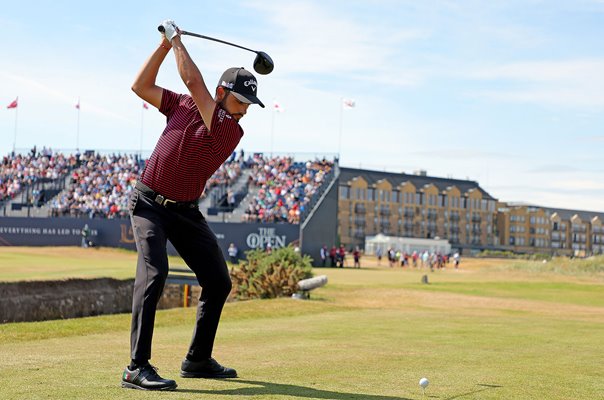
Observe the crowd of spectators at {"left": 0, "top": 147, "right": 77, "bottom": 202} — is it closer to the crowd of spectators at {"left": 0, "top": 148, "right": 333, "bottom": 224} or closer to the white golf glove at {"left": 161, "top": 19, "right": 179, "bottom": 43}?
the crowd of spectators at {"left": 0, "top": 148, "right": 333, "bottom": 224}

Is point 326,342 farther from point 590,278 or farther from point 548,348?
point 590,278

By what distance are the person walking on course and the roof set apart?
135 meters

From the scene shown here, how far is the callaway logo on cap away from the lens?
23.3 feet

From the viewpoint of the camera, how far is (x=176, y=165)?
23.2ft

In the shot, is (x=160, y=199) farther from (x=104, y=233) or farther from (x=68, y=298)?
(x=104, y=233)

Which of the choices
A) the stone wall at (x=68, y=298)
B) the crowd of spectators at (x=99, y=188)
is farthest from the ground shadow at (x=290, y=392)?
the crowd of spectators at (x=99, y=188)

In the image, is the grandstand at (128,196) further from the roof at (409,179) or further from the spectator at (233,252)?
the roof at (409,179)

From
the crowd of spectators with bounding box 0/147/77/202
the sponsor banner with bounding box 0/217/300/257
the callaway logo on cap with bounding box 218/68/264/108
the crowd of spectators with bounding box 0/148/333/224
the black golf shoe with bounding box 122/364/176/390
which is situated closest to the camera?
the black golf shoe with bounding box 122/364/176/390

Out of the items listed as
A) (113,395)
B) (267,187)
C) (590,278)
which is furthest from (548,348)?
(267,187)

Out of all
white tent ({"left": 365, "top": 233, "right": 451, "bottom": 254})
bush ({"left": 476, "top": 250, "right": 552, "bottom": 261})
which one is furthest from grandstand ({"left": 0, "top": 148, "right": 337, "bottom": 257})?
bush ({"left": 476, "top": 250, "right": 552, "bottom": 261})

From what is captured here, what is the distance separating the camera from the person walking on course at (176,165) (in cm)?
695

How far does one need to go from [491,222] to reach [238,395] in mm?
165842

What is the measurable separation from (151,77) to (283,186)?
5719 cm

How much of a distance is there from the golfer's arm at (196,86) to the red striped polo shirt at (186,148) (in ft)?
0.26
